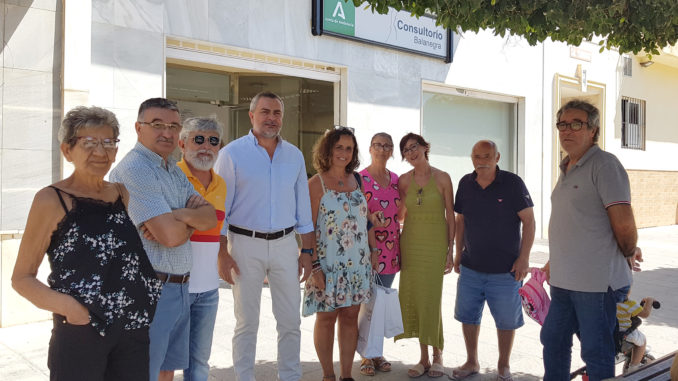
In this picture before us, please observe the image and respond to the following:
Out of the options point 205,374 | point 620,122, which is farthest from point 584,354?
point 620,122

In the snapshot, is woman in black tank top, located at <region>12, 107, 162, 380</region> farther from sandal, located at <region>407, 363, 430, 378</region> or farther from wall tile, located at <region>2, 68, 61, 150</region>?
wall tile, located at <region>2, 68, 61, 150</region>

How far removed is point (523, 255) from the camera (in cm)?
434

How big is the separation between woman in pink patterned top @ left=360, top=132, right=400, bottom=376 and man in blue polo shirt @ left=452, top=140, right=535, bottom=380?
0.55 metres

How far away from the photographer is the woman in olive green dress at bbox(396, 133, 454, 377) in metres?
4.54

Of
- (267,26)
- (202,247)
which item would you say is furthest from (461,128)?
(202,247)

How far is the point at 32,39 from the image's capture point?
6.01 meters

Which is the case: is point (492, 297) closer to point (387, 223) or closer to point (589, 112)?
point (387, 223)

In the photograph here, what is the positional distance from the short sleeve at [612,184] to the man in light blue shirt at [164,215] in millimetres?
2177

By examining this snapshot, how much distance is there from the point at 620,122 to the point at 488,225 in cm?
1332

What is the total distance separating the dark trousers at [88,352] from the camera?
7.27ft

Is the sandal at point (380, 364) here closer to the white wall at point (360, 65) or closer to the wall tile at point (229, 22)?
the white wall at point (360, 65)

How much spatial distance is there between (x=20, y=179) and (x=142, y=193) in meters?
4.04

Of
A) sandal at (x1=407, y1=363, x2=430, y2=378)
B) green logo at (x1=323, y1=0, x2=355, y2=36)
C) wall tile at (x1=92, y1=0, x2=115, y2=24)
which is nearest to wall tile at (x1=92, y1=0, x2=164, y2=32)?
wall tile at (x1=92, y1=0, x2=115, y2=24)

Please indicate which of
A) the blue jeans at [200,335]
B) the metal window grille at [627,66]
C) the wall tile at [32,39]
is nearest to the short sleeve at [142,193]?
the blue jeans at [200,335]
